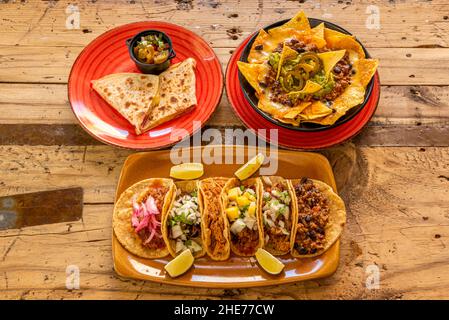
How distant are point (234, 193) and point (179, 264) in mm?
602

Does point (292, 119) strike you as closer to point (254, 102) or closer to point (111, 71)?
point (254, 102)

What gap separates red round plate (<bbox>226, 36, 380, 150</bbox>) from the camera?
365cm

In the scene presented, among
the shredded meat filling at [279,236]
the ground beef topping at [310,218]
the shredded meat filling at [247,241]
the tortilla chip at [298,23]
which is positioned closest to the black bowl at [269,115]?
the tortilla chip at [298,23]

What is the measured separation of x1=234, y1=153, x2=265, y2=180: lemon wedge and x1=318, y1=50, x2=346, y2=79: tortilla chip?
2.57 feet

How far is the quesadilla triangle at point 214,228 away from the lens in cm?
332

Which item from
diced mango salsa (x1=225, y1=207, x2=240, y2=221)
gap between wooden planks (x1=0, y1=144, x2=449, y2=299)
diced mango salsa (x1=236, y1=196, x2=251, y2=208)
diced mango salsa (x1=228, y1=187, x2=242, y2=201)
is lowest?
gap between wooden planks (x1=0, y1=144, x2=449, y2=299)

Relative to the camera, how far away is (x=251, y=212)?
133 inches

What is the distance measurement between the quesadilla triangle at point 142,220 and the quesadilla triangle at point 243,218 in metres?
0.42

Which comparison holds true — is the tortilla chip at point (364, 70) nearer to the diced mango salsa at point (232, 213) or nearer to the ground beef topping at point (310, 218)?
the ground beef topping at point (310, 218)

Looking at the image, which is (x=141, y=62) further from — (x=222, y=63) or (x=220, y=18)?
(x=220, y=18)

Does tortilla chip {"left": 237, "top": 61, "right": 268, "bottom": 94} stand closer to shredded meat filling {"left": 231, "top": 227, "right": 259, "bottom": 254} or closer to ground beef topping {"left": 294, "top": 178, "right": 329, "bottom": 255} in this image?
ground beef topping {"left": 294, "top": 178, "right": 329, "bottom": 255}

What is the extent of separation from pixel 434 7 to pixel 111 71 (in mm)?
2833

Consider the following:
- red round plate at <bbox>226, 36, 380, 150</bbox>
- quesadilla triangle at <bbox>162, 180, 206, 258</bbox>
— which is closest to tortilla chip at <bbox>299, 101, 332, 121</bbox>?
red round plate at <bbox>226, 36, 380, 150</bbox>

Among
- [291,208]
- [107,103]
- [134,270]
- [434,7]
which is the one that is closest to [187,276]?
[134,270]
